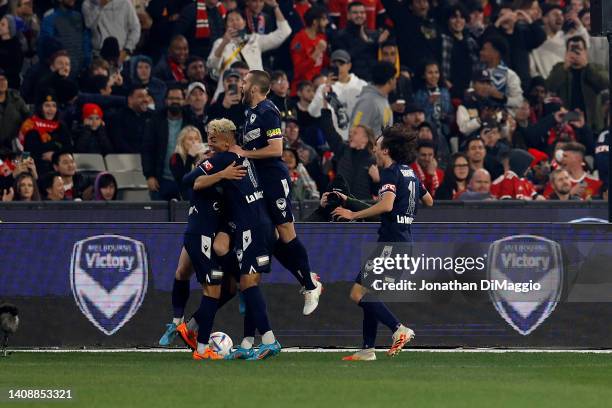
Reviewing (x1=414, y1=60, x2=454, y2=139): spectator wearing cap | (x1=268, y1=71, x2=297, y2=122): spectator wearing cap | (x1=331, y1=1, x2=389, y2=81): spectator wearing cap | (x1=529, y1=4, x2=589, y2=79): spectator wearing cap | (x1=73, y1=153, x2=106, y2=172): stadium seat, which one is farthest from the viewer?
(x1=529, y1=4, x2=589, y2=79): spectator wearing cap

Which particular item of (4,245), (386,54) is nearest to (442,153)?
(386,54)

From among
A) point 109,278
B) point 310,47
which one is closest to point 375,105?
point 310,47

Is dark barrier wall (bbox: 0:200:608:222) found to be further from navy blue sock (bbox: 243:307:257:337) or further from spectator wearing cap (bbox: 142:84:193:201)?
navy blue sock (bbox: 243:307:257:337)

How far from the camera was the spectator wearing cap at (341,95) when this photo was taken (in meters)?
21.2

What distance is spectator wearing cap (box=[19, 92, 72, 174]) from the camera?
19266 millimetres

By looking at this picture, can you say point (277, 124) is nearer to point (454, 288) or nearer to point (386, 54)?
point (454, 288)

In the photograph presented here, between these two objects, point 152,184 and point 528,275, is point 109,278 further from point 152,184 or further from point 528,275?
point 152,184

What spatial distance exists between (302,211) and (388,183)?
470 centimetres

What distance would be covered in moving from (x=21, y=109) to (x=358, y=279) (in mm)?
7729

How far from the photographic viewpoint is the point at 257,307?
1292 cm

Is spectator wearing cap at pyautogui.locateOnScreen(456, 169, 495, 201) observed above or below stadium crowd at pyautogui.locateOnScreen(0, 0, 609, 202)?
below

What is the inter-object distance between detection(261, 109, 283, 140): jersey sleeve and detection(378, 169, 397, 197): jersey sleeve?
990mm

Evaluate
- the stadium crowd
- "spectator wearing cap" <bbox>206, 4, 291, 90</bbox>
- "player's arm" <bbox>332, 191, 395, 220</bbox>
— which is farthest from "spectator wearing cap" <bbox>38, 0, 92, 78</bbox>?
"player's arm" <bbox>332, 191, 395, 220</bbox>

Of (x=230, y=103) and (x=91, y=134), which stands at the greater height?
(x=230, y=103)
